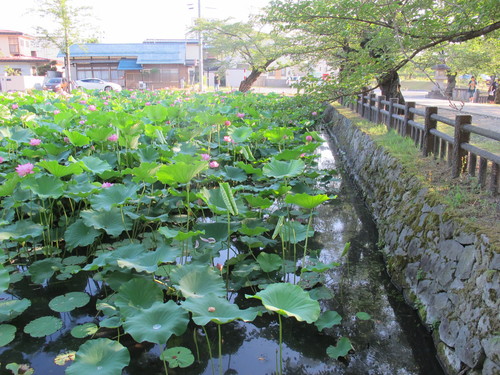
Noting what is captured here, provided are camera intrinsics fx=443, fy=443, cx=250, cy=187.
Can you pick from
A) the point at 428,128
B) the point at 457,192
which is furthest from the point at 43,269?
the point at 428,128

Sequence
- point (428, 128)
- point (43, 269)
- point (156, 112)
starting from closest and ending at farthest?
point (43, 269) < point (428, 128) < point (156, 112)

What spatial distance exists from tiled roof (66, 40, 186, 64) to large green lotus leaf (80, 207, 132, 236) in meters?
30.9

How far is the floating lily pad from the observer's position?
8.46 ft

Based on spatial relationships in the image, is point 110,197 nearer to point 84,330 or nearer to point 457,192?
point 84,330

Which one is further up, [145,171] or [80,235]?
[145,171]

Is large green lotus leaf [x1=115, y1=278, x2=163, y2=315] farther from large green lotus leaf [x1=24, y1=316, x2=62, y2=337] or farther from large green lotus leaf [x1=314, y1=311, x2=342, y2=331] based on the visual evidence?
large green lotus leaf [x1=314, y1=311, x2=342, y2=331]

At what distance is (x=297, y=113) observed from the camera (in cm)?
847

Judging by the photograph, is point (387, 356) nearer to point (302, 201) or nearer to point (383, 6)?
point (302, 201)

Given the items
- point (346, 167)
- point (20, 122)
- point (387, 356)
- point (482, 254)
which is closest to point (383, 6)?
point (346, 167)

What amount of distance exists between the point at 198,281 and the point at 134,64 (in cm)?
3309

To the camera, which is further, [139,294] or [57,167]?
[57,167]

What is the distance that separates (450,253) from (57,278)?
2.71 meters

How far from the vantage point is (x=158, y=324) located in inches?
81.4

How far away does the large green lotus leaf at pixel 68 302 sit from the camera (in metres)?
2.74
